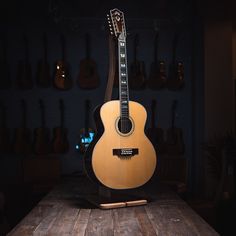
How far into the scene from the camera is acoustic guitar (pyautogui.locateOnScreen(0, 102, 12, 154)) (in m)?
4.68

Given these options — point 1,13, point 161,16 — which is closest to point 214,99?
point 161,16

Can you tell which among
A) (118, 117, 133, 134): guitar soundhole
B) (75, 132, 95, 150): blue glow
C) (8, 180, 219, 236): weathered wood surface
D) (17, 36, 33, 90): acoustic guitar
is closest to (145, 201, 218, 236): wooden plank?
(8, 180, 219, 236): weathered wood surface

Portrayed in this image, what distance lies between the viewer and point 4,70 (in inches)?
187

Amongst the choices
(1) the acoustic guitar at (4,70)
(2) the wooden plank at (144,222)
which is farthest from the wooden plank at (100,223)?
(1) the acoustic guitar at (4,70)

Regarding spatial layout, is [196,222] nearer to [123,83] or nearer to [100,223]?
[100,223]

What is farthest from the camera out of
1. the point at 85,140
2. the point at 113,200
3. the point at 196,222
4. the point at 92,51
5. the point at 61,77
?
the point at 92,51

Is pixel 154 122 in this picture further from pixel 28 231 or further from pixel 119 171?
pixel 28 231

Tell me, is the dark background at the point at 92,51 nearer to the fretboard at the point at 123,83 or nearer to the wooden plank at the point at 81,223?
the fretboard at the point at 123,83

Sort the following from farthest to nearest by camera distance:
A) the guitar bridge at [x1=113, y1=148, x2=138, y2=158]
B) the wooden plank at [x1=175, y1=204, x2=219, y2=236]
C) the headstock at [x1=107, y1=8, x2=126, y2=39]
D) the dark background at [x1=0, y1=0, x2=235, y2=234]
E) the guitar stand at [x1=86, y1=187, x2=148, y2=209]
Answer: the dark background at [x1=0, y1=0, x2=235, y2=234]
the headstock at [x1=107, y1=8, x2=126, y2=39]
the guitar bridge at [x1=113, y1=148, x2=138, y2=158]
the guitar stand at [x1=86, y1=187, x2=148, y2=209]
the wooden plank at [x1=175, y1=204, x2=219, y2=236]

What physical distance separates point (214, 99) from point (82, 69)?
167cm

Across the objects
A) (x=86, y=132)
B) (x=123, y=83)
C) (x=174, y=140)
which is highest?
(x=123, y=83)

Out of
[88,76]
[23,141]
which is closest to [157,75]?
[88,76]

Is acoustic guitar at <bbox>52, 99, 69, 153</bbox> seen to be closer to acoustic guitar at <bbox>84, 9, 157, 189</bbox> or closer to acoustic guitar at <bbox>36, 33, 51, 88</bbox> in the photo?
acoustic guitar at <bbox>36, 33, 51, 88</bbox>

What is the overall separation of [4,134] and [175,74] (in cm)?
228
